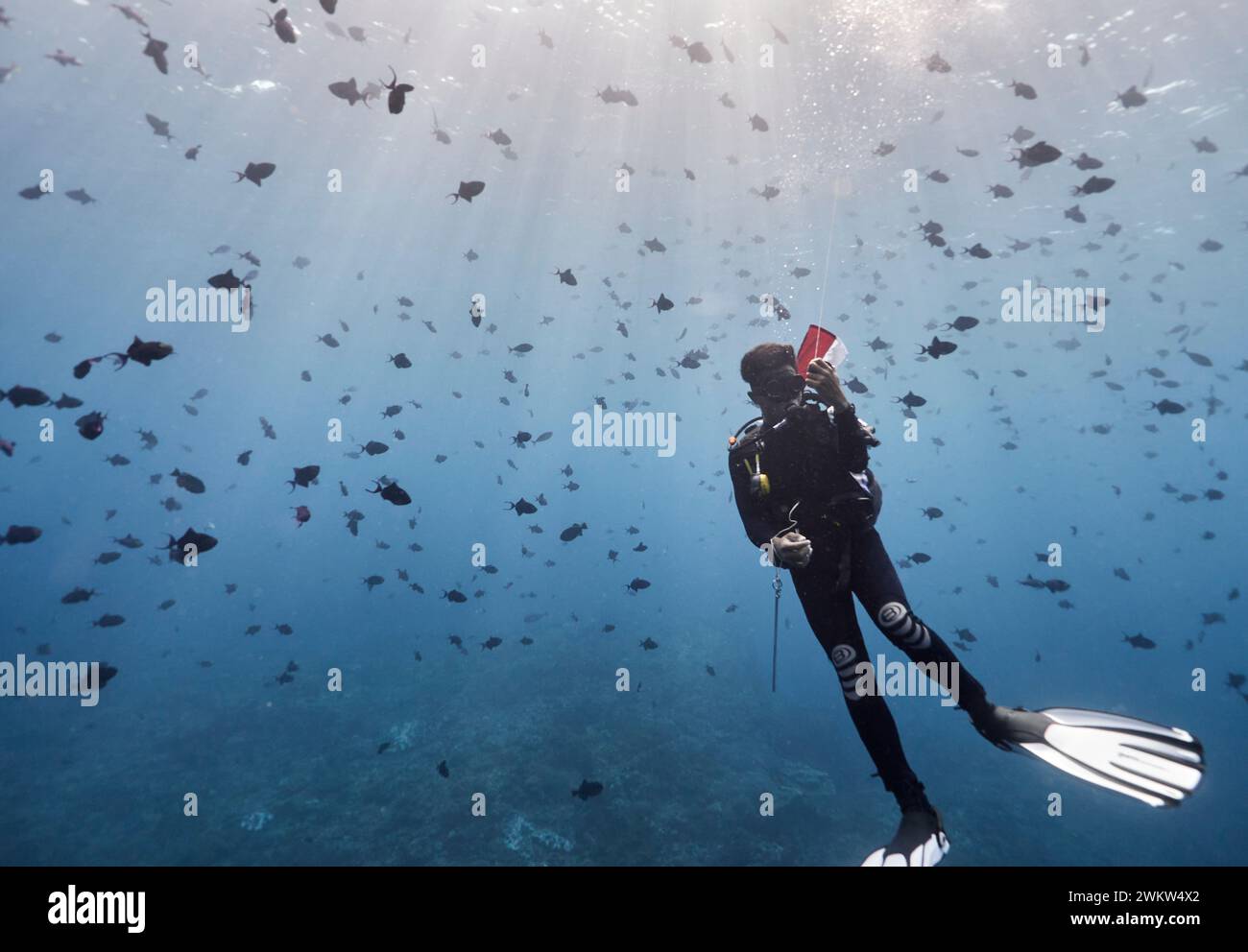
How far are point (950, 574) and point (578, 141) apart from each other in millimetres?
87472

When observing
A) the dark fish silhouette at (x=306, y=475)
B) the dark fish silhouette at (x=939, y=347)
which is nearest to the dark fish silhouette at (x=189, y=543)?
the dark fish silhouette at (x=306, y=475)

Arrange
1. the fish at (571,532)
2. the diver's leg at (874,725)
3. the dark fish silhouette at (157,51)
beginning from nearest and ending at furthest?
the diver's leg at (874,725), the dark fish silhouette at (157,51), the fish at (571,532)

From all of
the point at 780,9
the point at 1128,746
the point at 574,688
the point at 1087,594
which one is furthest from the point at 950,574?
the point at 1128,746

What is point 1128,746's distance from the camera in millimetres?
3842

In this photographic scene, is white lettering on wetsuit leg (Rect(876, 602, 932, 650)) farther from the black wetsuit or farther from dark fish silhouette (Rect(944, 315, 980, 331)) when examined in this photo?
dark fish silhouette (Rect(944, 315, 980, 331))

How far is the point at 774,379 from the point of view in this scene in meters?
4.96

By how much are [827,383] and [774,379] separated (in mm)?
794

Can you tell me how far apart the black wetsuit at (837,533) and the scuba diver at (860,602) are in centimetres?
1

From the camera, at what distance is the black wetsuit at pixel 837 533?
13.9 ft

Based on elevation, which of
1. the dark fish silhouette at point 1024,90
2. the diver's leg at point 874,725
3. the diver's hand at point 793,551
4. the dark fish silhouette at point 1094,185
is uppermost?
the dark fish silhouette at point 1024,90

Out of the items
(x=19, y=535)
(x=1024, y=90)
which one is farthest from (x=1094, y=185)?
(x=19, y=535)

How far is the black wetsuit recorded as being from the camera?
425cm

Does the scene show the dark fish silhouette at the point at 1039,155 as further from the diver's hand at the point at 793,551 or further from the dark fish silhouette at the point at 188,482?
the dark fish silhouette at the point at 188,482

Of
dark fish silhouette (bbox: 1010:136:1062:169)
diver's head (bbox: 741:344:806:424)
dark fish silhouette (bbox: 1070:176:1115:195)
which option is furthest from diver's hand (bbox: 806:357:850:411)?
dark fish silhouette (bbox: 1070:176:1115:195)
